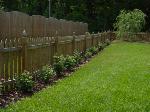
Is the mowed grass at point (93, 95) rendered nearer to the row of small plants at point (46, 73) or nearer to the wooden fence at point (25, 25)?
the row of small plants at point (46, 73)

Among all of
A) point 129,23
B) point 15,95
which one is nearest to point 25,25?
point 15,95

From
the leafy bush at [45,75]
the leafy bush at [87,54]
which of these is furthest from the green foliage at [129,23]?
the leafy bush at [45,75]

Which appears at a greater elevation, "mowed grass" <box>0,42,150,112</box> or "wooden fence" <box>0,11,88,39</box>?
"wooden fence" <box>0,11,88,39</box>

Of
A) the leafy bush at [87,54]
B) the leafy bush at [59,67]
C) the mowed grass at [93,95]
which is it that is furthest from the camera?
the leafy bush at [87,54]

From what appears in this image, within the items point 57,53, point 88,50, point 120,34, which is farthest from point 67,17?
point 57,53

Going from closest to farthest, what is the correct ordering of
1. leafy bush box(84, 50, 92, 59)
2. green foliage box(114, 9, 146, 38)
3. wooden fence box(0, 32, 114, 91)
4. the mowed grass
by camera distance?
the mowed grass
wooden fence box(0, 32, 114, 91)
leafy bush box(84, 50, 92, 59)
green foliage box(114, 9, 146, 38)

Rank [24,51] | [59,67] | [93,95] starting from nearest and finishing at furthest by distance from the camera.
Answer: [93,95]
[24,51]
[59,67]

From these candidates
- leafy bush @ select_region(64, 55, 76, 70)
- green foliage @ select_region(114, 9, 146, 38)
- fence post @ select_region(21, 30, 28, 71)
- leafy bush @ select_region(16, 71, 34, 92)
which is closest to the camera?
leafy bush @ select_region(16, 71, 34, 92)

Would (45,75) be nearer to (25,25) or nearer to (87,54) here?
(25,25)

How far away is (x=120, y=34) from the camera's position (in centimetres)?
4997

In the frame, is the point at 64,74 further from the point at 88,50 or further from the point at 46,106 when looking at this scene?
the point at 88,50

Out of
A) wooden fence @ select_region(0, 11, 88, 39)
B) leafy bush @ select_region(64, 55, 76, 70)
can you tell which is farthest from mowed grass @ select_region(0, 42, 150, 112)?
wooden fence @ select_region(0, 11, 88, 39)

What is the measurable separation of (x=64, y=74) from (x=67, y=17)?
5547cm

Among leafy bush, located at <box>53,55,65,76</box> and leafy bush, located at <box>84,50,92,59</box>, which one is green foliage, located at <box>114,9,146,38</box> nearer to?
leafy bush, located at <box>84,50,92,59</box>
